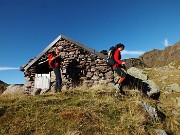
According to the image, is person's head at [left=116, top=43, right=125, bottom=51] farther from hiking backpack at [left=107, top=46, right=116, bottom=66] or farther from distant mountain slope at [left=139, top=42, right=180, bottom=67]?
distant mountain slope at [left=139, top=42, right=180, bottom=67]

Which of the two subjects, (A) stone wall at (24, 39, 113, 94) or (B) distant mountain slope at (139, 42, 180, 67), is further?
(B) distant mountain slope at (139, 42, 180, 67)

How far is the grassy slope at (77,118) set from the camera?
5533 mm

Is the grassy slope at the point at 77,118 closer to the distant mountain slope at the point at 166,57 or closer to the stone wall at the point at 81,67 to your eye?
the stone wall at the point at 81,67

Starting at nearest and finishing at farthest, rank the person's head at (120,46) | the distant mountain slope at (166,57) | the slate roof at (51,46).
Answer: the person's head at (120,46), the slate roof at (51,46), the distant mountain slope at (166,57)

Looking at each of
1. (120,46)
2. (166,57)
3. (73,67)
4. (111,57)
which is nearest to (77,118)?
(111,57)

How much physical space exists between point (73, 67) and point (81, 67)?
584 millimetres

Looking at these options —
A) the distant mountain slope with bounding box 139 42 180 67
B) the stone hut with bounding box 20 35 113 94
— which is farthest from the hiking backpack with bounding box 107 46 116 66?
the distant mountain slope with bounding box 139 42 180 67

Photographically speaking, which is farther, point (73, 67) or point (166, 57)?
point (166, 57)

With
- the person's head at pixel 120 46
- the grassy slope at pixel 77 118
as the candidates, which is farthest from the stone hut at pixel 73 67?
the grassy slope at pixel 77 118

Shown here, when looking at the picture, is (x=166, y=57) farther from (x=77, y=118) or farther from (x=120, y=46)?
(x=77, y=118)

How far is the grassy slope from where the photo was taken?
5533 millimetres

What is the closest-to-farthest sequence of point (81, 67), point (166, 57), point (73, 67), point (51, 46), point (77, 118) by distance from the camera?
point (77, 118)
point (73, 67)
point (81, 67)
point (51, 46)
point (166, 57)

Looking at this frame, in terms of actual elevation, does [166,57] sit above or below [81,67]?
above

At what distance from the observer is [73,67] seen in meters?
16.7
